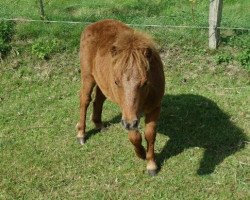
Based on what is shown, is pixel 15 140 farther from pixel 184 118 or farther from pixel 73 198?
pixel 184 118

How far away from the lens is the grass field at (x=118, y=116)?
4957 millimetres

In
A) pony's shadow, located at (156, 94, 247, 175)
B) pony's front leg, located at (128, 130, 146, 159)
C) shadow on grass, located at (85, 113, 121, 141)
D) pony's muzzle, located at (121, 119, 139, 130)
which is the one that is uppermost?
pony's muzzle, located at (121, 119, 139, 130)

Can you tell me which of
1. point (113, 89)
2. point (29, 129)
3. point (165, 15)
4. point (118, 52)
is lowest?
point (29, 129)

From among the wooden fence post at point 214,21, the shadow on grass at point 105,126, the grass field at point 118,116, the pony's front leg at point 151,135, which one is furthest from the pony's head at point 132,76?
the wooden fence post at point 214,21

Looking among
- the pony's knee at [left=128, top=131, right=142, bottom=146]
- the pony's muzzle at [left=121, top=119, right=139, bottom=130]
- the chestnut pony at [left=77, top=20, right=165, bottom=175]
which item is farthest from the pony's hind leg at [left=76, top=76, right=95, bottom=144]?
the pony's muzzle at [left=121, top=119, right=139, bottom=130]

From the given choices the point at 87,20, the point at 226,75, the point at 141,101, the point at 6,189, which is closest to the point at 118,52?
the point at 141,101

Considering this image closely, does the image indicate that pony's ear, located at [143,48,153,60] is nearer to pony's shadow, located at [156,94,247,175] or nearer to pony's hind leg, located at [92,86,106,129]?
pony's shadow, located at [156,94,247,175]

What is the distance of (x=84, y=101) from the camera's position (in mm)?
5637

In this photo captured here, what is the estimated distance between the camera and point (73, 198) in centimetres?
482

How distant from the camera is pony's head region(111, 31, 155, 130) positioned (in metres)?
3.93

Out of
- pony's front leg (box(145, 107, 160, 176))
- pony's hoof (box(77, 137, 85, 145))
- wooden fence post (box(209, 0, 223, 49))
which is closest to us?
pony's front leg (box(145, 107, 160, 176))

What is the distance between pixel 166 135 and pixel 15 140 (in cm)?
212

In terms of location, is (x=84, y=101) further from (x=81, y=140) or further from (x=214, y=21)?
(x=214, y=21)

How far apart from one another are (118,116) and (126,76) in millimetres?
2326
